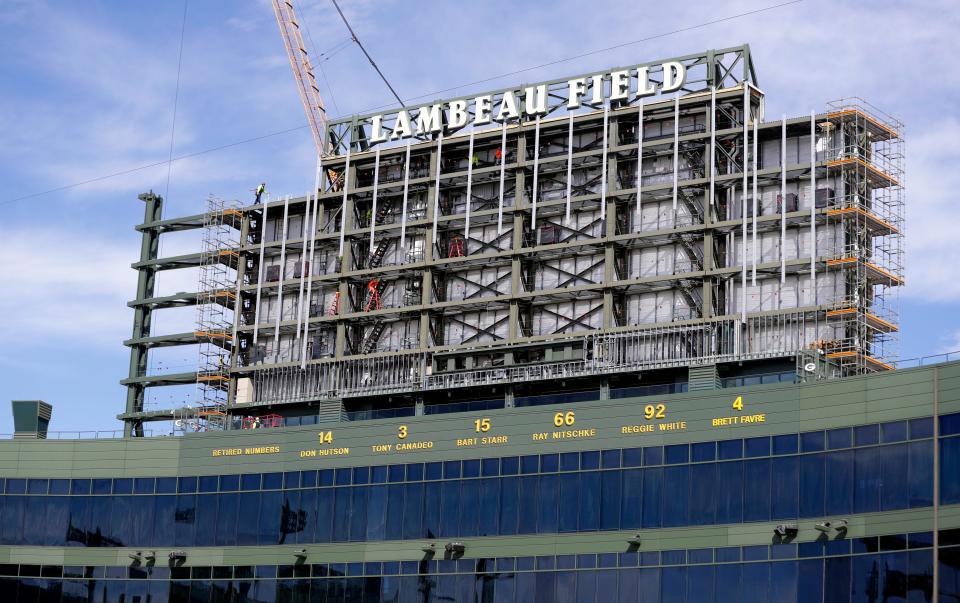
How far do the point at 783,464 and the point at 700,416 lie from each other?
21.1ft

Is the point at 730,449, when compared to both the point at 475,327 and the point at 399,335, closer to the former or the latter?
the point at 475,327

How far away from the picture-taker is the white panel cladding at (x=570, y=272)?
10944cm

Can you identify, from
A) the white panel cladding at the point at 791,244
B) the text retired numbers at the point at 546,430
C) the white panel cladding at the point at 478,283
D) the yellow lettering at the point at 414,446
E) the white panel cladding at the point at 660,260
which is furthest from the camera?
the white panel cladding at the point at 478,283

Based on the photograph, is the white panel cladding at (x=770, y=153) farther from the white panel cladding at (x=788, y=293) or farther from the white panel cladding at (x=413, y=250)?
the white panel cladding at (x=413, y=250)

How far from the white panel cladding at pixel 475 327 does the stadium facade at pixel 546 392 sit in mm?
267

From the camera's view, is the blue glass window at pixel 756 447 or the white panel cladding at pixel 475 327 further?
the white panel cladding at pixel 475 327

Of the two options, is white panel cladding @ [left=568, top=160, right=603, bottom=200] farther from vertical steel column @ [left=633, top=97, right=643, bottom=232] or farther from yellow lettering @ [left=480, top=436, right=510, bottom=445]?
yellow lettering @ [left=480, top=436, right=510, bottom=445]

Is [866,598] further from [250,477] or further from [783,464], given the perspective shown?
[250,477]

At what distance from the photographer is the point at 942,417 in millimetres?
Result: 84125

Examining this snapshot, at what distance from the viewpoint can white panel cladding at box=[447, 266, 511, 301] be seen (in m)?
113

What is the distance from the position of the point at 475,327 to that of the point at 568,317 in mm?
7438

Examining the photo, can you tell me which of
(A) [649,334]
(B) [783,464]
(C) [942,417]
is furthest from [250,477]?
(C) [942,417]

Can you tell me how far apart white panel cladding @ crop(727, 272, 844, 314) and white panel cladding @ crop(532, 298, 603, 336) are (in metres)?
9.77

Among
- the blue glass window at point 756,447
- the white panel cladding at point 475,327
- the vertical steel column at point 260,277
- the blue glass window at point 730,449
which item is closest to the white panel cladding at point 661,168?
the white panel cladding at point 475,327
